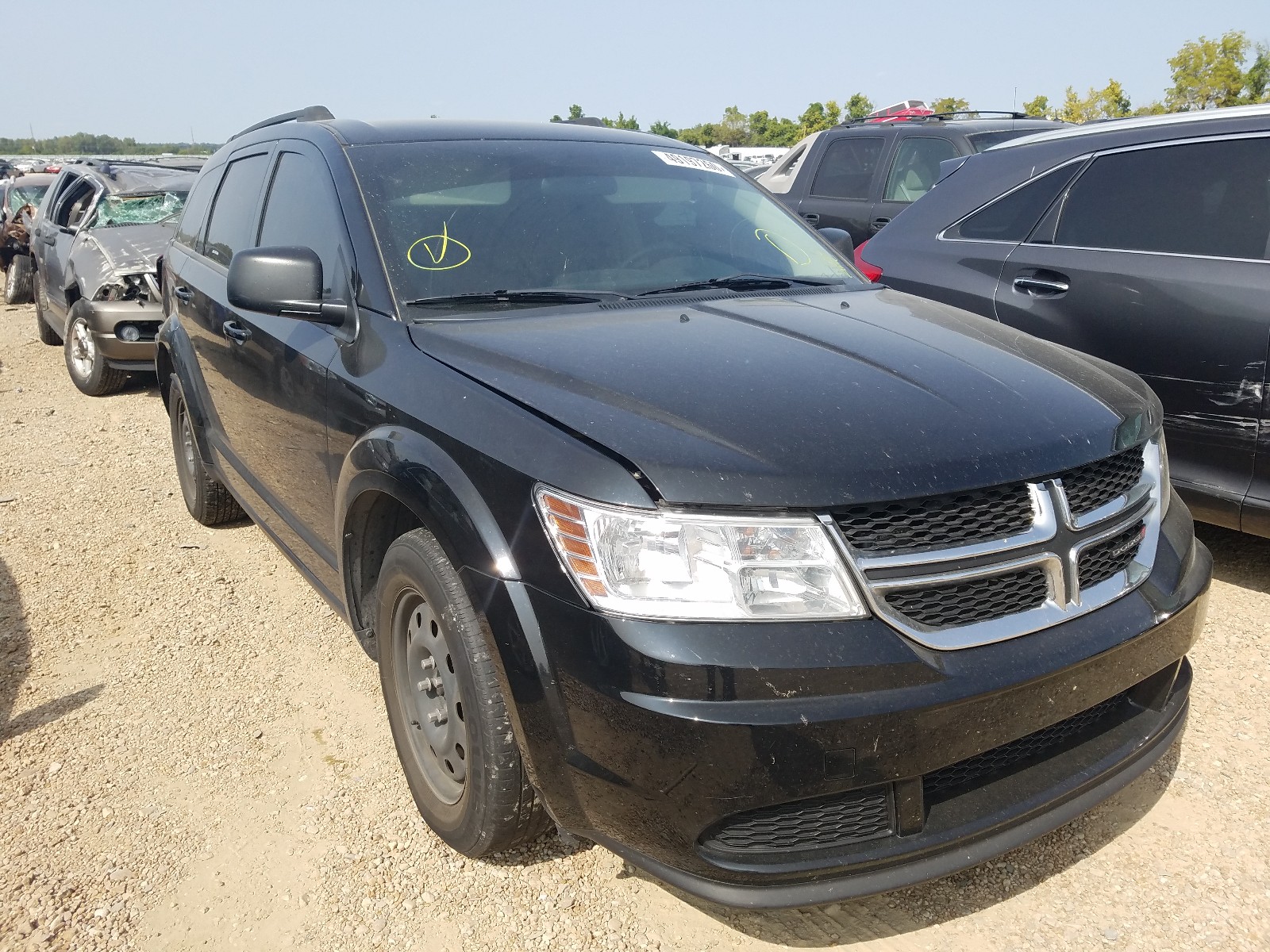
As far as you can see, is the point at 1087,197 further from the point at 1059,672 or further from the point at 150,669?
the point at 150,669

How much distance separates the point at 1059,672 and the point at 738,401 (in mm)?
823

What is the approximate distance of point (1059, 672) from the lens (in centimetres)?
199

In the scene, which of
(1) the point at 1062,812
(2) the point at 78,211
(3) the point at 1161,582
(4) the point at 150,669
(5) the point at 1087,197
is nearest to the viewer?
(1) the point at 1062,812

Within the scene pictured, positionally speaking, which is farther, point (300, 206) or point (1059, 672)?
point (300, 206)

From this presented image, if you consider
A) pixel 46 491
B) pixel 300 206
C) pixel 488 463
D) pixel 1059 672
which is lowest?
pixel 46 491

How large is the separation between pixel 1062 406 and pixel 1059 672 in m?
0.62

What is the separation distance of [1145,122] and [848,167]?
15.3 feet

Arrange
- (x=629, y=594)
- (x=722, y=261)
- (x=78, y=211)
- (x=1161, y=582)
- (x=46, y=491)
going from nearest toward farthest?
(x=629, y=594) < (x=1161, y=582) < (x=722, y=261) < (x=46, y=491) < (x=78, y=211)

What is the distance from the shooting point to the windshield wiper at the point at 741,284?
3.04m

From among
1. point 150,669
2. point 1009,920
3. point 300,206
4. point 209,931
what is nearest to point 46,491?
point 150,669

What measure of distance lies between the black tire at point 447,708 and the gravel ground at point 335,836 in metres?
0.19

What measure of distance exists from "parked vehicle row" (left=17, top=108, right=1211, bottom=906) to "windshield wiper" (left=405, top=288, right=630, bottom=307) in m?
0.01

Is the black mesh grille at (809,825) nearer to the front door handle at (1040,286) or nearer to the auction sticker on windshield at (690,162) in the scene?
the auction sticker on windshield at (690,162)

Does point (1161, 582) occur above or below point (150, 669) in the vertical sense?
above
